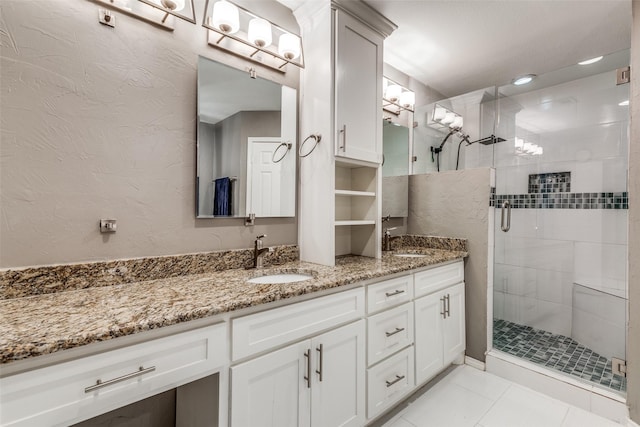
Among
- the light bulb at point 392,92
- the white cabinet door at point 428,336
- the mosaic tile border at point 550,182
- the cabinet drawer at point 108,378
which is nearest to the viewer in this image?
the cabinet drawer at point 108,378

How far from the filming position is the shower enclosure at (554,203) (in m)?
2.27

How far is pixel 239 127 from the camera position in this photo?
1.69 metres

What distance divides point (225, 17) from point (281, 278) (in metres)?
1.39

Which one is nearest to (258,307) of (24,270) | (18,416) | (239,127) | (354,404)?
(18,416)

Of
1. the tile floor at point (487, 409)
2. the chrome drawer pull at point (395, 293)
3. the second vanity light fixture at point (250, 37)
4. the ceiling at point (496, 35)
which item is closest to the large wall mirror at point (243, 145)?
the second vanity light fixture at point (250, 37)

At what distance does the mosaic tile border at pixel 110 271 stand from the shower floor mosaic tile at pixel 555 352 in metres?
2.06

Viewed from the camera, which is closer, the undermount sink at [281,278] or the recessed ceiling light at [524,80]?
the undermount sink at [281,278]

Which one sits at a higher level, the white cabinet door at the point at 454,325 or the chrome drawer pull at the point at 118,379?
the chrome drawer pull at the point at 118,379

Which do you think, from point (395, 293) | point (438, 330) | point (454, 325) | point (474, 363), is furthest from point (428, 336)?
point (474, 363)

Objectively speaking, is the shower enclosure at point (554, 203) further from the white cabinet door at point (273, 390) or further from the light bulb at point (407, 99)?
the white cabinet door at point (273, 390)

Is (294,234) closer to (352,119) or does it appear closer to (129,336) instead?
(352,119)

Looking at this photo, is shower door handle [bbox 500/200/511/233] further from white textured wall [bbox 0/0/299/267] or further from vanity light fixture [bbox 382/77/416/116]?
white textured wall [bbox 0/0/299/267]

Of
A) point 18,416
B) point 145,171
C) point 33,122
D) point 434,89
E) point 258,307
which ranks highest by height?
point 434,89

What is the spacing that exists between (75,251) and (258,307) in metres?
0.80
